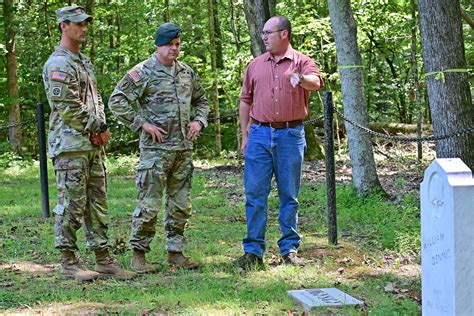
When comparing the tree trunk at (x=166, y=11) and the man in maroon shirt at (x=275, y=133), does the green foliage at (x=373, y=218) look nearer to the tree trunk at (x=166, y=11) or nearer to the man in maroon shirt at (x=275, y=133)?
the man in maroon shirt at (x=275, y=133)

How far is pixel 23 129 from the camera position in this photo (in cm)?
2273

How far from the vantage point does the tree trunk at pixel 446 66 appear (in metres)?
6.17

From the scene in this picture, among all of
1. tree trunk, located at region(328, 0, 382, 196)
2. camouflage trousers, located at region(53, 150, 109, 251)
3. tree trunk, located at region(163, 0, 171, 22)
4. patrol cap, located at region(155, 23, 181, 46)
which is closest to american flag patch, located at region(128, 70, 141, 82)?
patrol cap, located at region(155, 23, 181, 46)

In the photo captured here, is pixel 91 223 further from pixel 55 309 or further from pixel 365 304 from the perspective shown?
pixel 365 304

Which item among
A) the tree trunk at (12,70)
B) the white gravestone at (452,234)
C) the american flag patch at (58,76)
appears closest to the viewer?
the white gravestone at (452,234)

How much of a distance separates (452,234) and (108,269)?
3.58 meters

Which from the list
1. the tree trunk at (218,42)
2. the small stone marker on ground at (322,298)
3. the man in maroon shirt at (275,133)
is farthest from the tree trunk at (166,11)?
the small stone marker on ground at (322,298)

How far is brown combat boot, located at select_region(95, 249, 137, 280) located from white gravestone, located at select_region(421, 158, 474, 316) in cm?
318

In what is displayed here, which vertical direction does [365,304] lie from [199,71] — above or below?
below

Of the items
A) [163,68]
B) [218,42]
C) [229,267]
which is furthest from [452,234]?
[218,42]

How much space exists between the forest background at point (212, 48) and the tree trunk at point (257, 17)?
3815mm

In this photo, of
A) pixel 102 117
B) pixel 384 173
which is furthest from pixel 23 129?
pixel 102 117

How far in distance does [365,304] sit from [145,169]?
8.01 ft

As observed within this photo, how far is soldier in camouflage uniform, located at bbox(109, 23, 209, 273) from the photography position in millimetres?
5977
